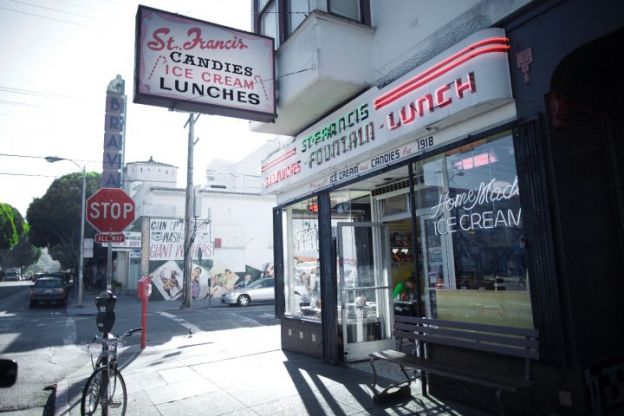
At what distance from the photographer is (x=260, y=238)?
29.3 m

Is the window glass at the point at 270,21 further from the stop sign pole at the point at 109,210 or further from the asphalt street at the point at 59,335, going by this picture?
the asphalt street at the point at 59,335

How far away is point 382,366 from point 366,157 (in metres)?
3.45

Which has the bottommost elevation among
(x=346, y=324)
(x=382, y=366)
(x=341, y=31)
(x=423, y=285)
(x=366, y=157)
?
(x=382, y=366)

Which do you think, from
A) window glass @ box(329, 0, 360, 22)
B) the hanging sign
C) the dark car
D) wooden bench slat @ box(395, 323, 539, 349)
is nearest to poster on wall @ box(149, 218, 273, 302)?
the dark car

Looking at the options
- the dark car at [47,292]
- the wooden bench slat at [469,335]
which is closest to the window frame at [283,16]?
the wooden bench slat at [469,335]

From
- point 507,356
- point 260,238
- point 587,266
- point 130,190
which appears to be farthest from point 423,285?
point 130,190

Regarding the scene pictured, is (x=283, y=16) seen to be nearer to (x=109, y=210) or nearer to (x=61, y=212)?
(x=109, y=210)

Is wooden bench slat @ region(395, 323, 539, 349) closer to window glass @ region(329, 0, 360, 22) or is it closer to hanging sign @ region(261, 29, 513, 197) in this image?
hanging sign @ region(261, 29, 513, 197)

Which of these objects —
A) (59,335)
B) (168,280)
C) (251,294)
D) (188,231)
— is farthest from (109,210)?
(168,280)

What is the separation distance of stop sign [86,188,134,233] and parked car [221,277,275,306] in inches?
503

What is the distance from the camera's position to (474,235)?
16.2 ft

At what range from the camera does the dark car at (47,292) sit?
20.8 meters

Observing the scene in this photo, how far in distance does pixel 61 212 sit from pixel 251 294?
90.9 ft

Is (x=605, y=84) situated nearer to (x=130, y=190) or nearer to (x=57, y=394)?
(x=57, y=394)
